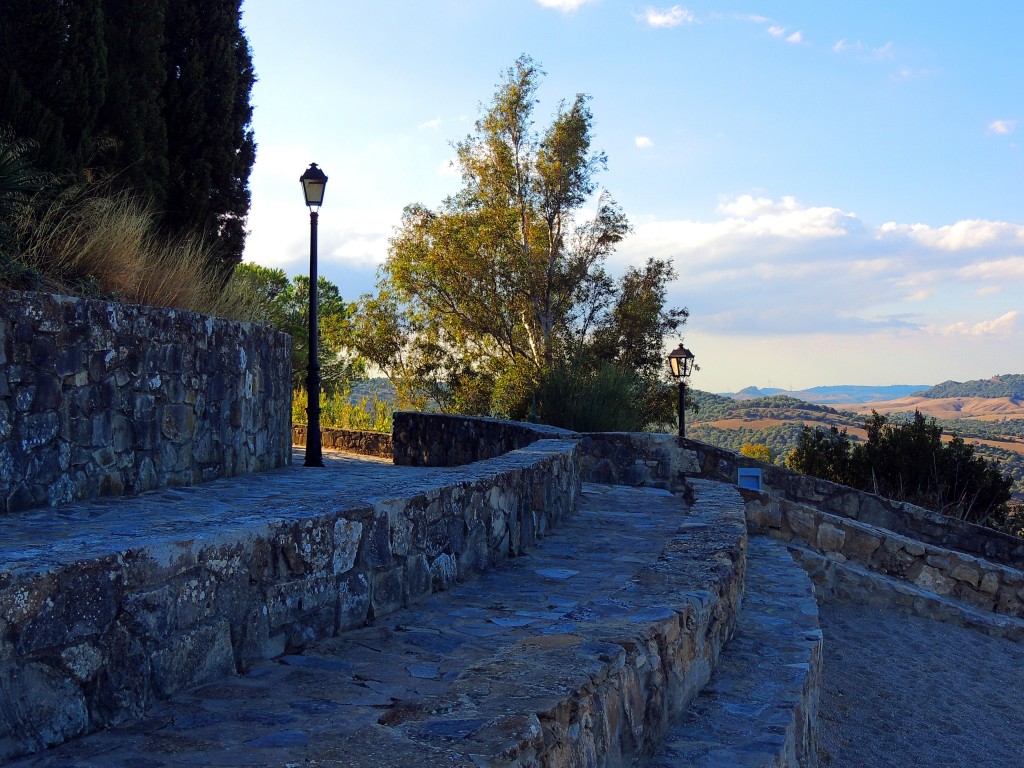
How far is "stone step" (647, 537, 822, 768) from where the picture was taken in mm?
3115

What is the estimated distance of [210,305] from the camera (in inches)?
357

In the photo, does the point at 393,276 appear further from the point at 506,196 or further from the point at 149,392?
the point at 149,392

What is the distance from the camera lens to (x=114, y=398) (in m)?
6.77

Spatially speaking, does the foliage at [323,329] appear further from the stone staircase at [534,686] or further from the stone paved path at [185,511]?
the stone staircase at [534,686]

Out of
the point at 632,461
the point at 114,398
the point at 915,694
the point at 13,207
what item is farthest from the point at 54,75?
the point at 915,694

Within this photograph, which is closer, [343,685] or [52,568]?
[52,568]

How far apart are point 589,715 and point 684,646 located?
981 millimetres

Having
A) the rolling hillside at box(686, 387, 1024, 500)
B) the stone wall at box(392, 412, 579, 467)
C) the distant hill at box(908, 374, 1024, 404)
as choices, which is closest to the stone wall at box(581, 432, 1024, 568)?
the stone wall at box(392, 412, 579, 467)

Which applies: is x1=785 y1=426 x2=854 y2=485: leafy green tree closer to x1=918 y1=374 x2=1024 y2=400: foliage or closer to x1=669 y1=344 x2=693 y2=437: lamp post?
x1=669 y1=344 x2=693 y2=437: lamp post

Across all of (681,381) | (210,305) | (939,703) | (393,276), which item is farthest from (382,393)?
(939,703)

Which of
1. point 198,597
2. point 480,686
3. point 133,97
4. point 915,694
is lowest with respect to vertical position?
point 915,694

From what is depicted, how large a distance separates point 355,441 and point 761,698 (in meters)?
12.8

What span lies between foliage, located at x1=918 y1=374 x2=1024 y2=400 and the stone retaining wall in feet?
200

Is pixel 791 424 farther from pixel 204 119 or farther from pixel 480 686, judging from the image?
pixel 480 686
